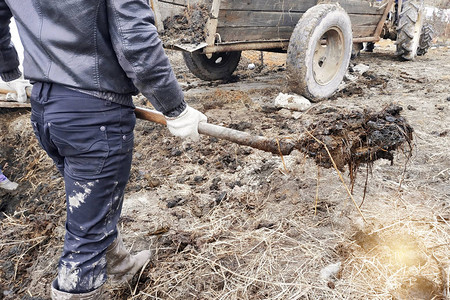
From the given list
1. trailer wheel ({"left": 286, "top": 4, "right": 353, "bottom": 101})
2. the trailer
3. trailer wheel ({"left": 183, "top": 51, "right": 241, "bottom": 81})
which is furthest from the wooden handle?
trailer wheel ({"left": 183, "top": 51, "right": 241, "bottom": 81})

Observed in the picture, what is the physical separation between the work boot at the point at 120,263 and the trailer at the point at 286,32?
2.66m

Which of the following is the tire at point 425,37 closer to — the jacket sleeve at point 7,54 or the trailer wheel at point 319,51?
the trailer wheel at point 319,51

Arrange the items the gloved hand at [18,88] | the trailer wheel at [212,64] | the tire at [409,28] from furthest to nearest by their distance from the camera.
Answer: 1. the tire at [409,28]
2. the trailer wheel at [212,64]
3. the gloved hand at [18,88]

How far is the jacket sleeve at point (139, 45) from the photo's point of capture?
1.46m

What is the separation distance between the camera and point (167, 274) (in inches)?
88.1

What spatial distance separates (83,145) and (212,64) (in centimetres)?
498

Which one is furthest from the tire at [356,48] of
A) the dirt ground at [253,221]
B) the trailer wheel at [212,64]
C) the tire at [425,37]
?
the dirt ground at [253,221]

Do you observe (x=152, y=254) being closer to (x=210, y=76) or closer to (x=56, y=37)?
(x=56, y=37)

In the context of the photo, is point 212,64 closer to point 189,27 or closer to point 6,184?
point 189,27

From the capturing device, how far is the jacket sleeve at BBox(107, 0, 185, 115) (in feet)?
4.80

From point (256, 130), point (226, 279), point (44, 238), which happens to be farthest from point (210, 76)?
point (226, 279)

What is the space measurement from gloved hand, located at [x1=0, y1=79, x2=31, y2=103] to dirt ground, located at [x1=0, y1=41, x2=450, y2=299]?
406 mm

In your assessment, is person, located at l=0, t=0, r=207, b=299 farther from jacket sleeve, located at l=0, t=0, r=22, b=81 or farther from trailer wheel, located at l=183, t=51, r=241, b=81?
trailer wheel, located at l=183, t=51, r=241, b=81

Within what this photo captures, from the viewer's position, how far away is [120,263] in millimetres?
2215
